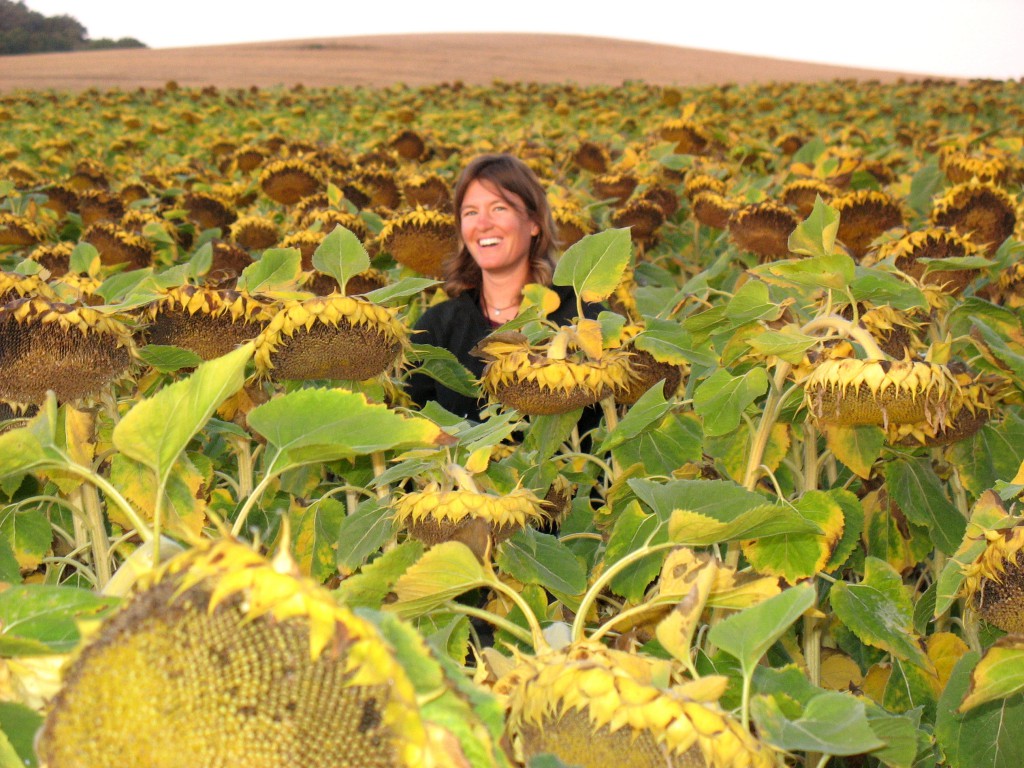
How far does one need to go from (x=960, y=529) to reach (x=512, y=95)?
1760 cm

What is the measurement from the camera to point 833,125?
476 inches

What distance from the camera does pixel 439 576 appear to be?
1120mm

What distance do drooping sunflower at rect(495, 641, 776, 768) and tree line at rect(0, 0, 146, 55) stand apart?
184 feet

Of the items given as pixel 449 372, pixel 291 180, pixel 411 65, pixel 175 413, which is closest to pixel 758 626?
pixel 175 413

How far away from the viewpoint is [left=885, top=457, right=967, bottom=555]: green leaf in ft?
6.63

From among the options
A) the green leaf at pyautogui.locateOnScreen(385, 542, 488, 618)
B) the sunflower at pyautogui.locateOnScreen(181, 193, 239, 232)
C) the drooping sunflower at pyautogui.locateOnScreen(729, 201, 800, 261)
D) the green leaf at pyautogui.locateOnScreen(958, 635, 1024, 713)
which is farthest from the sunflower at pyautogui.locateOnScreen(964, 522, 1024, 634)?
the sunflower at pyautogui.locateOnScreen(181, 193, 239, 232)

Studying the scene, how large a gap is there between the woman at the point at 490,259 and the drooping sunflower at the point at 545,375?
1.68 m

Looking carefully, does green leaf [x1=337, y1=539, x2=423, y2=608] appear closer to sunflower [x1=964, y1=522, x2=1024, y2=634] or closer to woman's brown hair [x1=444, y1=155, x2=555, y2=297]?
sunflower [x1=964, y1=522, x2=1024, y2=634]

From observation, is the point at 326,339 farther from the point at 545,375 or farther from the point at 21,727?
the point at 21,727

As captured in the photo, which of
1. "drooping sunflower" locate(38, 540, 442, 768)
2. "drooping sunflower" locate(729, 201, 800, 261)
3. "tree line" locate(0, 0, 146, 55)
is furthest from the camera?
"tree line" locate(0, 0, 146, 55)

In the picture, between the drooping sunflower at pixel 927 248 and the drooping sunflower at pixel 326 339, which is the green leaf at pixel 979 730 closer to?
the drooping sunflower at pixel 326 339

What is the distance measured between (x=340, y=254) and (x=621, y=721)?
1.31 metres

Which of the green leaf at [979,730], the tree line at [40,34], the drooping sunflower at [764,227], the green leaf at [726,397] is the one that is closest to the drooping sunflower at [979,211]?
the drooping sunflower at [764,227]

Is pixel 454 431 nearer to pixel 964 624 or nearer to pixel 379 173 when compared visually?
pixel 964 624
